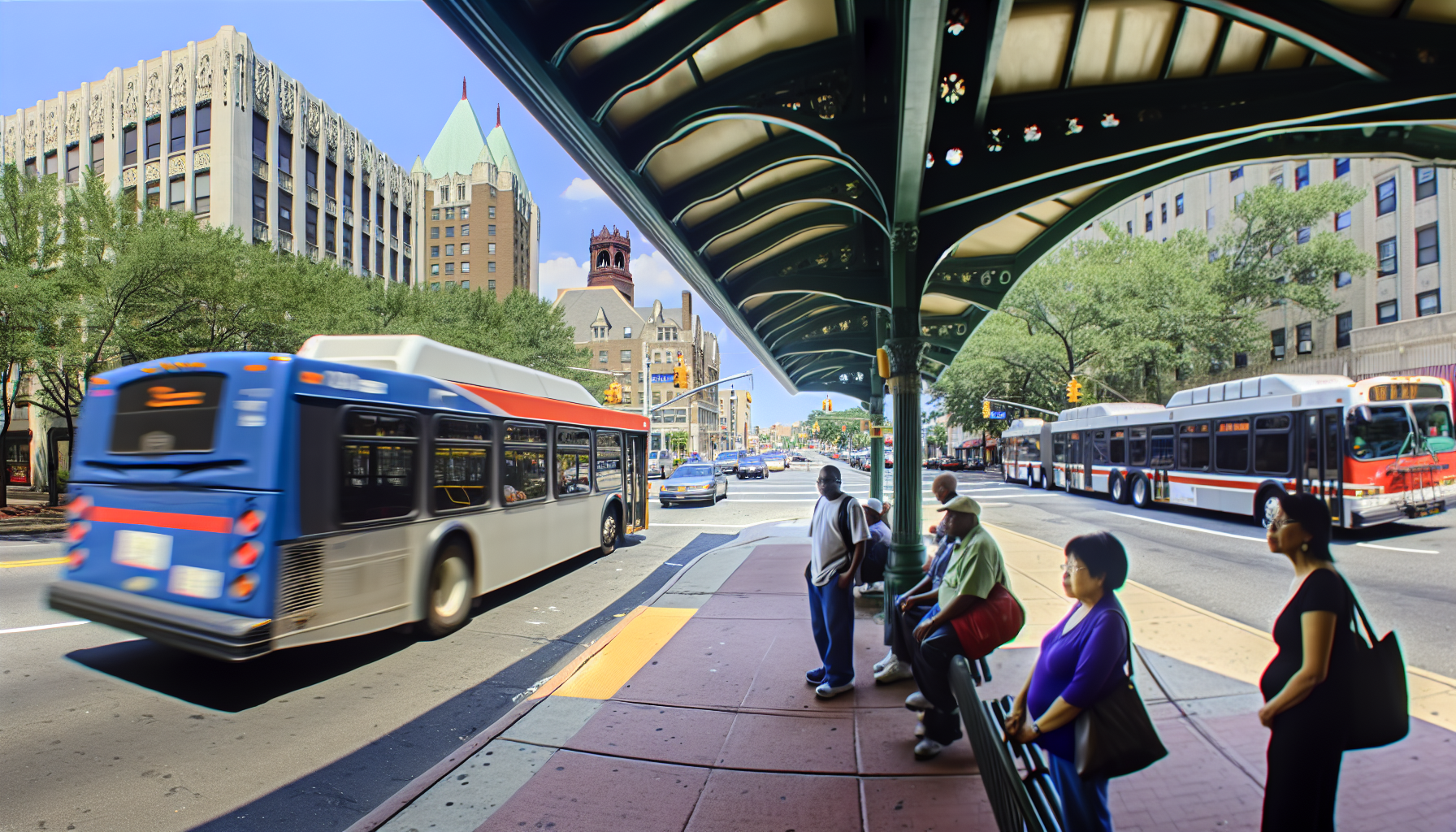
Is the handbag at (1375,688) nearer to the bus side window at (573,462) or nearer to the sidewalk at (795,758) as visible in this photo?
the sidewalk at (795,758)

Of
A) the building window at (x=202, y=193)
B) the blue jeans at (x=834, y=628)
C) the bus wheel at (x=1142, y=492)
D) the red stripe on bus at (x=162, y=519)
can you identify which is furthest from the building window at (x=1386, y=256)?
the building window at (x=202, y=193)

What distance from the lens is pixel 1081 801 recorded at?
2469 mm

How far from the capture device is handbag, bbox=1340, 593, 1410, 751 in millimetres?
2100

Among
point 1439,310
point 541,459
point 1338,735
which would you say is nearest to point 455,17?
point 1338,735

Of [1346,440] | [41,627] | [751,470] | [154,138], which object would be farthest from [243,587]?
[154,138]

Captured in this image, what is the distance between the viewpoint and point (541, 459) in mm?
9477

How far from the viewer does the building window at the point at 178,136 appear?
33.9 m

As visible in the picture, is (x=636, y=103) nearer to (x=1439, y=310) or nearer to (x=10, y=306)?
(x=1439, y=310)

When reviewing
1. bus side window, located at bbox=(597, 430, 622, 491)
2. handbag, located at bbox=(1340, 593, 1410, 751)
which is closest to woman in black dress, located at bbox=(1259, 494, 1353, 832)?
handbag, located at bbox=(1340, 593, 1410, 751)

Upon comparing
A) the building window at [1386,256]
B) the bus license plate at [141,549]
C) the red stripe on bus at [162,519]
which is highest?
the building window at [1386,256]

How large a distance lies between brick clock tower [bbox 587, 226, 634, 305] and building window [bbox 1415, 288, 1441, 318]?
10804 cm

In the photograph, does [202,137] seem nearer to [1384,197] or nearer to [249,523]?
[249,523]

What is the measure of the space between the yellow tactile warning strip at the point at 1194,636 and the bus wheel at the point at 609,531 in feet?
22.1

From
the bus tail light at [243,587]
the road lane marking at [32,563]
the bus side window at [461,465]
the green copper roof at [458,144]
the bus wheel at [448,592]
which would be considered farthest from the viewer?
the green copper roof at [458,144]
